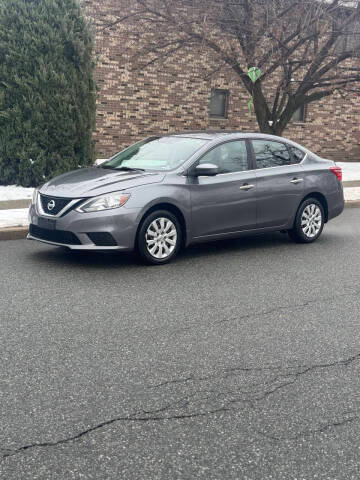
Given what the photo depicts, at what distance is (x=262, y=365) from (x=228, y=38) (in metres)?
14.5

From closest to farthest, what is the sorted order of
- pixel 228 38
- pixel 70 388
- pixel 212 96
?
1. pixel 70 388
2. pixel 228 38
3. pixel 212 96

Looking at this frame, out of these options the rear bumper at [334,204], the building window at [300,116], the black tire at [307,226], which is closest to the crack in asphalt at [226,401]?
the black tire at [307,226]

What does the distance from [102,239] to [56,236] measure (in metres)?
0.58

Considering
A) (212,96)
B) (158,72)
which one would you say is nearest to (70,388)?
(158,72)

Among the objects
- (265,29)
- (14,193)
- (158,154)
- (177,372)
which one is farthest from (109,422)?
(265,29)

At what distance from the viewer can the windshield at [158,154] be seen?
8195 mm

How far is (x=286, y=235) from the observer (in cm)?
1042

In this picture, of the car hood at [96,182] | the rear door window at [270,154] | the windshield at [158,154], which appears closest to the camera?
the car hood at [96,182]

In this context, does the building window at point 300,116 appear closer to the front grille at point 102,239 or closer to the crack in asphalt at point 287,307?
the front grille at point 102,239

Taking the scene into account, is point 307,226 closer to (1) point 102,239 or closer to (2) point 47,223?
(1) point 102,239

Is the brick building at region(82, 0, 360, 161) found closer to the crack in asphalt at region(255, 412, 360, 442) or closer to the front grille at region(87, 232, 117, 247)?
the front grille at region(87, 232, 117, 247)

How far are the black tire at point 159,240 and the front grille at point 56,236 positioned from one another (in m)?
0.75

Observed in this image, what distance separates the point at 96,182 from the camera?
767 centimetres

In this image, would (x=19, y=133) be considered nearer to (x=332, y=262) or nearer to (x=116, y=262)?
(x=116, y=262)
